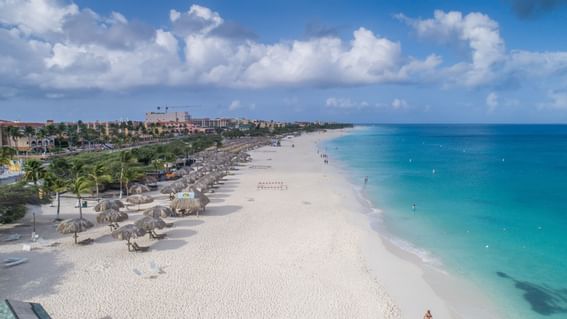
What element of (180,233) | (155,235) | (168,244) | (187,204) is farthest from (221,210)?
(168,244)

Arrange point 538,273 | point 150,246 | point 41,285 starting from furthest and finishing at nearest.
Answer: point 150,246 → point 538,273 → point 41,285

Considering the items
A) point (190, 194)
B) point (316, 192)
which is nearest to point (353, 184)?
point (316, 192)

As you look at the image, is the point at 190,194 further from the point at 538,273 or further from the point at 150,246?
the point at 538,273

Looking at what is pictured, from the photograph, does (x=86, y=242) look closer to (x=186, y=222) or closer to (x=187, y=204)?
(x=186, y=222)

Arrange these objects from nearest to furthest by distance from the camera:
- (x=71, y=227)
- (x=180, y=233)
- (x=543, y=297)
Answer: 1. (x=543, y=297)
2. (x=71, y=227)
3. (x=180, y=233)

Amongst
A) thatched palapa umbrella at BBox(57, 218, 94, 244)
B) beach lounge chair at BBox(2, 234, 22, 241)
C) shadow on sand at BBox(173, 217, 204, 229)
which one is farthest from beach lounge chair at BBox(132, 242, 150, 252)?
beach lounge chair at BBox(2, 234, 22, 241)

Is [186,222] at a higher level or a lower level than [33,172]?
lower
